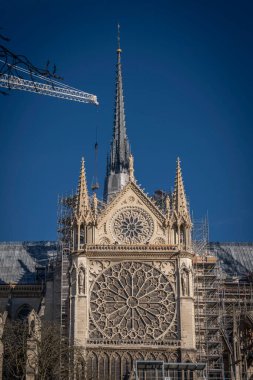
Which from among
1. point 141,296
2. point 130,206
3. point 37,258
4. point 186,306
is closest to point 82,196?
point 130,206

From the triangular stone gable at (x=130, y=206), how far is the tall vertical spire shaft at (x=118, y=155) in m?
11.8

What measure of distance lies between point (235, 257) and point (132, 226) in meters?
15.4

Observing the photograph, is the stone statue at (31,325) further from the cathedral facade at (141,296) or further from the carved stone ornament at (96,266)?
the carved stone ornament at (96,266)

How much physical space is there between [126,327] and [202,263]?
9.49 m

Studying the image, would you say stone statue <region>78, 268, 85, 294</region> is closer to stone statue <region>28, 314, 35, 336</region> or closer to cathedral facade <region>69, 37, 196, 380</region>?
cathedral facade <region>69, 37, 196, 380</region>

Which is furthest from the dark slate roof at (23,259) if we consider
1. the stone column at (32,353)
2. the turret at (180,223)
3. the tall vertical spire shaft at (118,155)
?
the stone column at (32,353)

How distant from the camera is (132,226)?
52406mm

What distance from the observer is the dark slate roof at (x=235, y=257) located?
61616 millimetres

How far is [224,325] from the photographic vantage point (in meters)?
53.9

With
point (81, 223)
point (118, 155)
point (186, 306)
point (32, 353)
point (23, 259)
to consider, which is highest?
point (118, 155)

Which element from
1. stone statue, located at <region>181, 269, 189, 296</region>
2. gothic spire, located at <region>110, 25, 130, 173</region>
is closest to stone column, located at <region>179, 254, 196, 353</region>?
stone statue, located at <region>181, 269, 189, 296</region>

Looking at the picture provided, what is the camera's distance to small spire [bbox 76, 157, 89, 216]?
52.1m

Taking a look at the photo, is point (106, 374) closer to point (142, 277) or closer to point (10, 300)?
point (142, 277)

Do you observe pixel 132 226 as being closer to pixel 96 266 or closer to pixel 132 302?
pixel 96 266
